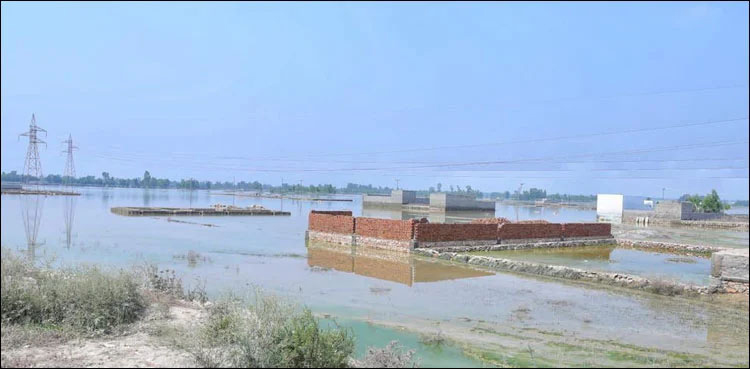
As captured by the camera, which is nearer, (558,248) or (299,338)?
(299,338)

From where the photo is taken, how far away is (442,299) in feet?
43.3

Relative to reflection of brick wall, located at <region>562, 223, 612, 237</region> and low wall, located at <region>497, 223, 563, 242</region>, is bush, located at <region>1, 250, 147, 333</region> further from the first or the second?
reflection of brick wall, located at <region>562, 223, 612, 237</region>

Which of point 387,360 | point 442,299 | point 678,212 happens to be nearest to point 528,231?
point 442,299

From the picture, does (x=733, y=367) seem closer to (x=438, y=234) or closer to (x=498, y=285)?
(x=498, y=285)

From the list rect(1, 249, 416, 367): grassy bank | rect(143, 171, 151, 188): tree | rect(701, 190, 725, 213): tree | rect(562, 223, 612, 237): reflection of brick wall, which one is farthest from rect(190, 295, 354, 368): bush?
rect(143, 171, 151, 188): tree

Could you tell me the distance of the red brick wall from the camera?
23734 millimetres

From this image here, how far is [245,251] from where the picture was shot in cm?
2267

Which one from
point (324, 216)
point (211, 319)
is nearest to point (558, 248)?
point (324, 216)

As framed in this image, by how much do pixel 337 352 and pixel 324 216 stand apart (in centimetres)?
2179

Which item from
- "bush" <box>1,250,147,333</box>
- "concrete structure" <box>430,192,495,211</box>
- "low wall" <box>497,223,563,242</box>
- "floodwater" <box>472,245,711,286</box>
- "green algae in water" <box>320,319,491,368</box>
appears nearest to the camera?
"green algae in water" <box>320,319,491,368</box>

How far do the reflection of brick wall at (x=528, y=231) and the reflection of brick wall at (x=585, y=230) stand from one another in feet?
2.42

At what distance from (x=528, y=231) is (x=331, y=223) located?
10134 millimetres

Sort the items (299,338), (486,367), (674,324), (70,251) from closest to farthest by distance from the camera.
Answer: (299,338) → (486,367) → (674,324) → (70,251)

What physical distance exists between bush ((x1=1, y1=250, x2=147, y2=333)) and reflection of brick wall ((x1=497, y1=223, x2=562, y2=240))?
20527 millimetres
